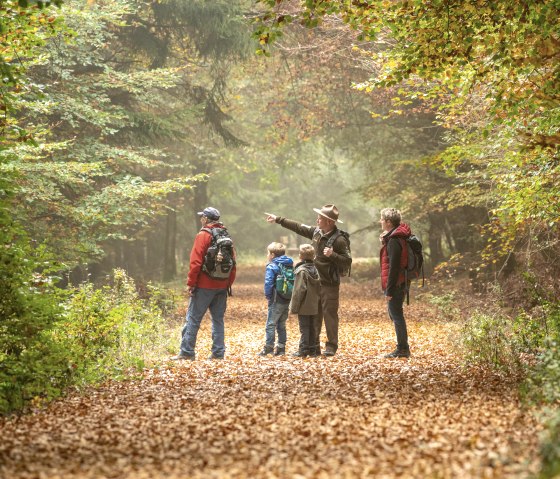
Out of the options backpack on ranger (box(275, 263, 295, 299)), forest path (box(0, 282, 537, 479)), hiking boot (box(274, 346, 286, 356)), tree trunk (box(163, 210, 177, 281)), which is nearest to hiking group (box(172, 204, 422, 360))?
backpack on ranger (box(275, 263, 295, 299))

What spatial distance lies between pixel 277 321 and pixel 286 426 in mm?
5654

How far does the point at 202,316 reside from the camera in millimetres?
10633

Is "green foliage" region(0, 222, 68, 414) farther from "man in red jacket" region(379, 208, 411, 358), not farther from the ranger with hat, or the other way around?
"man in red jacket" region(379, 208, 411, 358)

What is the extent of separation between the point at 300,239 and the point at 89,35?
138 feet

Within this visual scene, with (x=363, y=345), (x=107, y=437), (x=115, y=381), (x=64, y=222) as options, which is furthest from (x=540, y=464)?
(x=64, y=222)

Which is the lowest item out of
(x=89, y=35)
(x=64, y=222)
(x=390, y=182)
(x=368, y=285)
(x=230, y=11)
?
(x=368, y=285)

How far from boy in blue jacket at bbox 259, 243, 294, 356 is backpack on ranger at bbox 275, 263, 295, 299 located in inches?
1.3

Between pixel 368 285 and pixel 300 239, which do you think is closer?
pixel 368 285

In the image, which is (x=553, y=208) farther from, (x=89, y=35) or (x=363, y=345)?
(x=89, y=35)

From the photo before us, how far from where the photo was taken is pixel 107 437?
5844 millimetres

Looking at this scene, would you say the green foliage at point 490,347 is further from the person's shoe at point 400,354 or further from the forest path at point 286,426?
the person's shoe at point 400,354

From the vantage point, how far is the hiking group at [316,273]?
33.0ft

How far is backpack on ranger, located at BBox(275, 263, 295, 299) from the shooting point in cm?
1130

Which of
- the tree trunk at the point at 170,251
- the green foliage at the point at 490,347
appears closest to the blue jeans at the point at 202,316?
the green foliage at the point at 490,347
